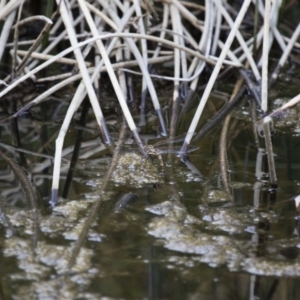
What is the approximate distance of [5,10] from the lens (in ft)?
7.20

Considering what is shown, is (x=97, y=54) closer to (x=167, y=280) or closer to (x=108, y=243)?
(x=108, y=243)

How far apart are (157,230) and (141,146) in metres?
0.44

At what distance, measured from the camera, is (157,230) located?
5.29 ft

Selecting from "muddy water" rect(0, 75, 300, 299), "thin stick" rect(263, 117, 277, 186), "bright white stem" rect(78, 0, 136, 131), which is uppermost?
"bright white stem" rect(78, 0, 136, 131)

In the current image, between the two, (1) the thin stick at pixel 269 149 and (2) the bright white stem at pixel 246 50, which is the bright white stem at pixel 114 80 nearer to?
(1) the thin stick at pixel 269 149

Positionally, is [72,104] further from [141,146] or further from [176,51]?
[176,51]

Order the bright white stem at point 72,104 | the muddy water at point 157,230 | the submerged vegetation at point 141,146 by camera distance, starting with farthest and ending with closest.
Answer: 1. the bright white stem at point 72,104
2. the submerged vegetation at point 141,146
3. the muddy water at point 157,230

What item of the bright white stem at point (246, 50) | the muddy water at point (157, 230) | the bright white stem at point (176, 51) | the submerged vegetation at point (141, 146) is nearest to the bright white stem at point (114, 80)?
the submerged vegetation at point (141, 146)

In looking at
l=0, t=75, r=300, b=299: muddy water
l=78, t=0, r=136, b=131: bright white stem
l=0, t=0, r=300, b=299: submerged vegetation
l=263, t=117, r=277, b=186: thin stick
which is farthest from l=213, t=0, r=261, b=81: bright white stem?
l=263, t=117, r=277, b=186: thin stick

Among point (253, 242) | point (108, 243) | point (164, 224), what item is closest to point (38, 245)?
point (108, 243)

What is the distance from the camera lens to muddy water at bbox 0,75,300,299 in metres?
1.40

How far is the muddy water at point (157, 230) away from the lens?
4.59ft

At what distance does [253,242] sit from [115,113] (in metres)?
0.97

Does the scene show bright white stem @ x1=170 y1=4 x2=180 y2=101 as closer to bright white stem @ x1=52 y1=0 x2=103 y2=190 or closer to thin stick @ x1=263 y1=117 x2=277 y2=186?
bright white stem @ x1=52 y1=0 x2=103 y2=190
